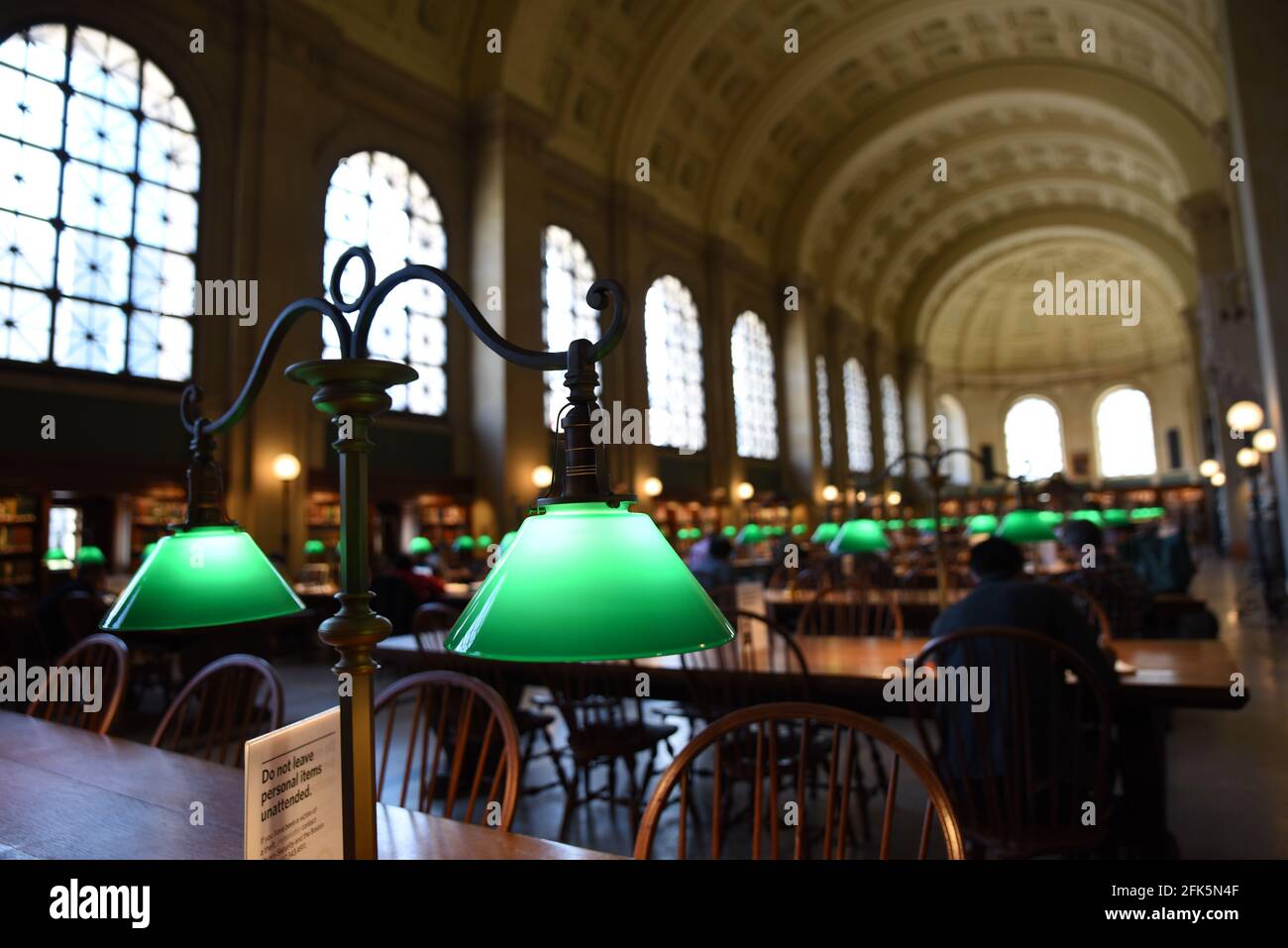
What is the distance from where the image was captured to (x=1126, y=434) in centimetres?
3472

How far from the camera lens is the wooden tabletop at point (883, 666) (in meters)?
2.74

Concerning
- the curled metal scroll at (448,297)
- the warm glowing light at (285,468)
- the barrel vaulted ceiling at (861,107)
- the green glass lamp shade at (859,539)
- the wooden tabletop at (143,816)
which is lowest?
the wooden tabletop at (143,816)

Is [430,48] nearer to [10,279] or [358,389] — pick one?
[10,279]

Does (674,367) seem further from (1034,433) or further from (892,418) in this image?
(1034,433)

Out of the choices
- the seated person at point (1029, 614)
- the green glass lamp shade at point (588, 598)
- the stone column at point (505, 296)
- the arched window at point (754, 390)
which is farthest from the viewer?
the arched window at point (754, 390)

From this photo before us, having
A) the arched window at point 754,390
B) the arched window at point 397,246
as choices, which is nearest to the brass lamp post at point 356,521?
the arched window at point 397,246

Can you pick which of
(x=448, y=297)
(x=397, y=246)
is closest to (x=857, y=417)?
(x=397, y=246)

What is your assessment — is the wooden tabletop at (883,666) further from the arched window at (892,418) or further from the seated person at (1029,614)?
the arched window at (892,418)

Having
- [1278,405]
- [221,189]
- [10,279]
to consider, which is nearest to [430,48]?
[221,189]

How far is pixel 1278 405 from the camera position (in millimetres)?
6906

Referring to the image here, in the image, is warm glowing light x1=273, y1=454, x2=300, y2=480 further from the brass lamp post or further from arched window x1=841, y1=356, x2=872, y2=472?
arched window x1=841, y1=356, x2=872, y2=472

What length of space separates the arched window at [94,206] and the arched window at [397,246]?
6.82ft

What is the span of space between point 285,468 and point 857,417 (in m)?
21.3
